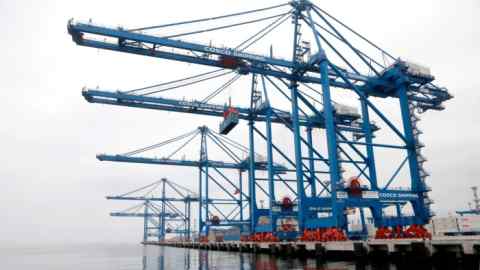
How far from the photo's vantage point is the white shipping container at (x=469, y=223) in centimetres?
1872

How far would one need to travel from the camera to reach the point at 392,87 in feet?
83.3

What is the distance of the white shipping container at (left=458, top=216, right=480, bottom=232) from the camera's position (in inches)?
737

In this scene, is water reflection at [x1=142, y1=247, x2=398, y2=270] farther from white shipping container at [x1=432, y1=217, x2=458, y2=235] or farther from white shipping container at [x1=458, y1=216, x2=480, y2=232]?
white shipping container at [x1=458, y1=216, x2=480, y2=232]

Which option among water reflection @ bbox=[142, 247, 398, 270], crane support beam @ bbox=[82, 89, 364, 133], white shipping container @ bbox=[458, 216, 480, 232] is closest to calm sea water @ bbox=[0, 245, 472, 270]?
water reflection @ bbox=[142, 247, 398, 270]

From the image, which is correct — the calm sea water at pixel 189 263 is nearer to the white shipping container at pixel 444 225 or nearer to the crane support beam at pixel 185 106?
the white shipping container at pixel 444 225

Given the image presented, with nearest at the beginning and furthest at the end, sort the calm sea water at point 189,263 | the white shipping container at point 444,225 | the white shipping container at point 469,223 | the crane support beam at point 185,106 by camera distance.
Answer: the calm sea water at point 189,263 → the white shipping container at point 444,225 → the white shipping container at point 469,223 → the crane support beam at point 185,106

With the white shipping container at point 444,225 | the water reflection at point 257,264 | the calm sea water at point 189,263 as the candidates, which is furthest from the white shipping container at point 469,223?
the calm sea water at point 189,263

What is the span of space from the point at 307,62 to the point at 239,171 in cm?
2636

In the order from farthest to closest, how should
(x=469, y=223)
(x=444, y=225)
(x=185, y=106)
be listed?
(x=185, y=106)
(x=469, y=223)
(x=444, y=225)

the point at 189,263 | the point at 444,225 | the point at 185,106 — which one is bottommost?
the point at 189,263

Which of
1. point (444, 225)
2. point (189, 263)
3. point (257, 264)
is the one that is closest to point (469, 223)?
point (444, 225)

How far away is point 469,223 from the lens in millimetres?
19141

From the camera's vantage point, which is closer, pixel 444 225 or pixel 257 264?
pixel 257 264

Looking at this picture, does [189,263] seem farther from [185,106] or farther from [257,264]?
[185,106]
